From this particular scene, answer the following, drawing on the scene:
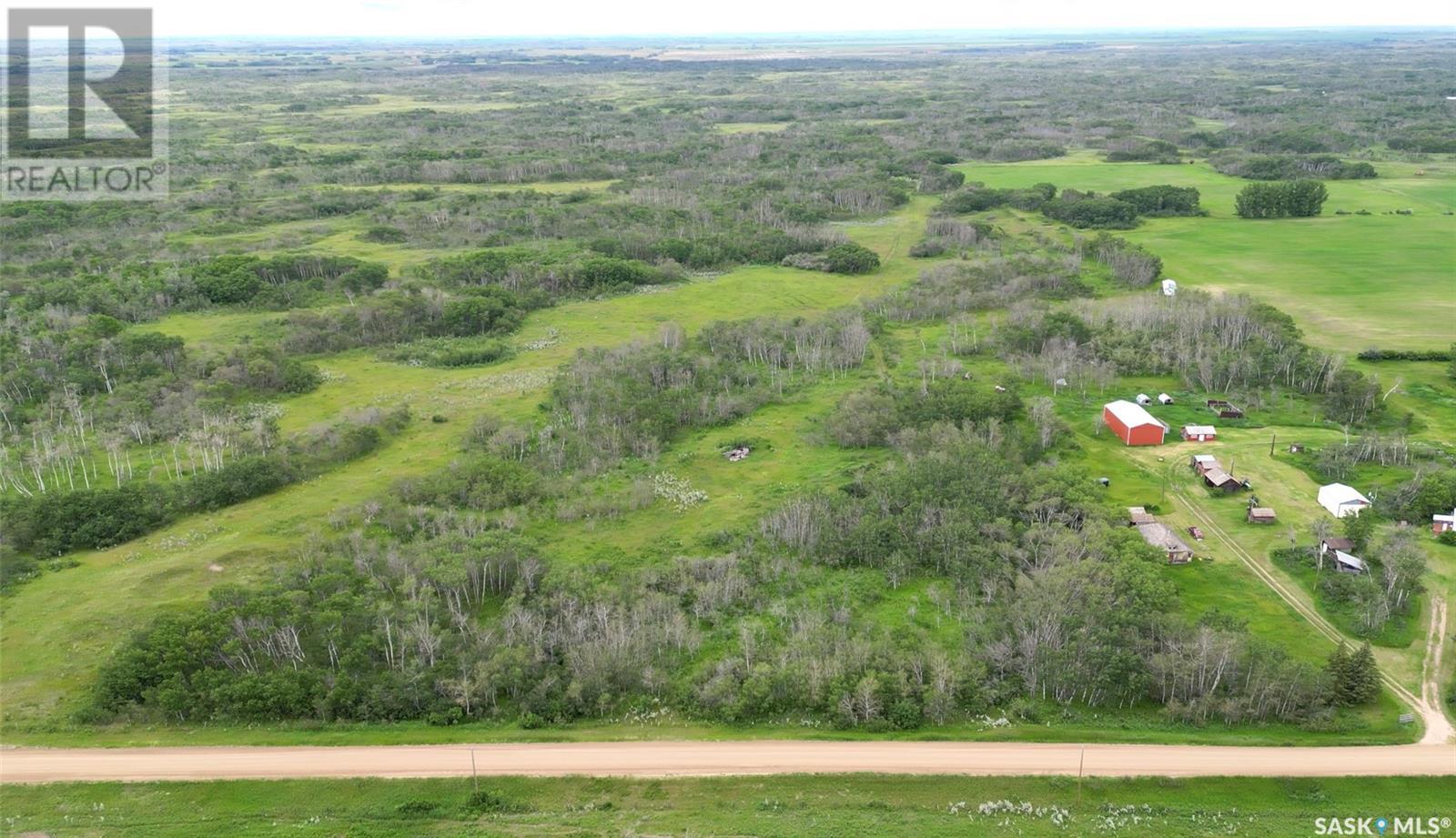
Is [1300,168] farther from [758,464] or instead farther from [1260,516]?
[758,464]

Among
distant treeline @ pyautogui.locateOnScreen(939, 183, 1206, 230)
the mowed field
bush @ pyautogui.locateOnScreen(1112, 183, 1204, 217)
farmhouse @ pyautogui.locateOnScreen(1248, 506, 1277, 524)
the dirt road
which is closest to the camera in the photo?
the dirt road

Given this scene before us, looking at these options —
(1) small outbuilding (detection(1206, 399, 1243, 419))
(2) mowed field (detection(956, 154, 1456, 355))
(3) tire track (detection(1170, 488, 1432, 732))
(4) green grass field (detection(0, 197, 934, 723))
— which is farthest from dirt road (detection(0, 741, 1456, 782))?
(2) mowed field (detection(956, 154, 1456, 355))

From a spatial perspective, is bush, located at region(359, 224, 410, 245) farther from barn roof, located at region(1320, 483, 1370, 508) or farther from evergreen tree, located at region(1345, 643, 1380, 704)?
evergreen tree, located at region(1345, 643, 1380, 704)

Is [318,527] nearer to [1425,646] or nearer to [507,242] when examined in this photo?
[1425,646]

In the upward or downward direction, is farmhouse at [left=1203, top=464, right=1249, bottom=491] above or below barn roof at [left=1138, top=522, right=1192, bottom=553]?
above

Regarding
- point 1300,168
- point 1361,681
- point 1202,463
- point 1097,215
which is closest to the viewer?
point 1361,681

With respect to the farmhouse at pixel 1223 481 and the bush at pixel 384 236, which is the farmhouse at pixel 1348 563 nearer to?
the farmhouse at pixel 1223 481

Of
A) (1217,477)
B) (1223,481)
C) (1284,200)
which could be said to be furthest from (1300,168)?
(1223,481)
